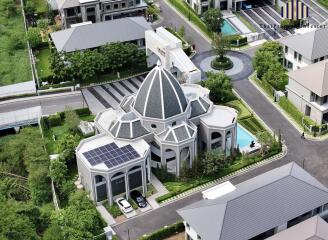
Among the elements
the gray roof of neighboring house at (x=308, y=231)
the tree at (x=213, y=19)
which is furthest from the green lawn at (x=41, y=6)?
the gray roof of neighboring house at (x=308, y=231)

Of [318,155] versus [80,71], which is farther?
[80,71]

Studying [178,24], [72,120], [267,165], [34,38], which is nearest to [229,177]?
[267,165]

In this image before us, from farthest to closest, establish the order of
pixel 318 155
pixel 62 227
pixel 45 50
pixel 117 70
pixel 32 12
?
pixel 32 12 → pixel 45 50 → pixel 117 70 → pixel 318 155 → pixel 62 227

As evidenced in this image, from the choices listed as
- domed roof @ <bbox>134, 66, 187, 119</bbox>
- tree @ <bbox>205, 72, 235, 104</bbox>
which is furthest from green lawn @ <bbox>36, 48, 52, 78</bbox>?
domed roof @ <bbox>134, 66, 187, 119</bbox>

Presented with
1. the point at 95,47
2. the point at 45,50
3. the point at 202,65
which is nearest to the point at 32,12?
the point at 45,50

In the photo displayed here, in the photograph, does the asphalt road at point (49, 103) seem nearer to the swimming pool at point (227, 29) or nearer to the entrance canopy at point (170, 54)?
the entrance canopy at point (170, 54)

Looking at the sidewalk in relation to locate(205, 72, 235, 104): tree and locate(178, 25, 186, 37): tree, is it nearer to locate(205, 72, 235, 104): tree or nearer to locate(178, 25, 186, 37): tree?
locate(205, 72, 235, 104): tree

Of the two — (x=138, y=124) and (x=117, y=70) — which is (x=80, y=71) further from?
(x=138, y=124)
